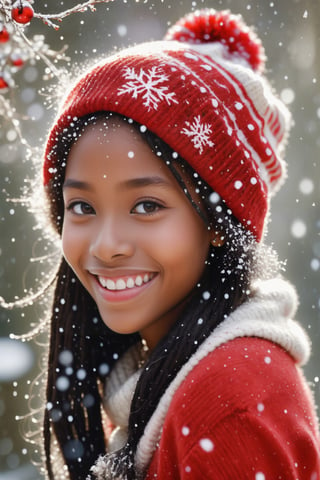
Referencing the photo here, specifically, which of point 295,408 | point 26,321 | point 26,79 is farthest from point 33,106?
point 295,408

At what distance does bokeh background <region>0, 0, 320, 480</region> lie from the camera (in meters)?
4.36

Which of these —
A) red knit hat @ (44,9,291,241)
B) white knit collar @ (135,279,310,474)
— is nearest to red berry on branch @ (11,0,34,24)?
red knit hat @ (44,9,291,241)

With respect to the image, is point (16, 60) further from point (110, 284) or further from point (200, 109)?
point (110, 284)

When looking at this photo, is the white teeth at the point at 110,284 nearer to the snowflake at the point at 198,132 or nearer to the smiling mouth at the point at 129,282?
the smiling mouth at the point at 129,282

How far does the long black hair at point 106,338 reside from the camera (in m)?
1.61

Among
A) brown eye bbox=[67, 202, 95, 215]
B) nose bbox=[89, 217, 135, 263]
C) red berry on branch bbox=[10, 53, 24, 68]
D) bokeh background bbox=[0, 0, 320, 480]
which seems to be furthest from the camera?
bokeh background bbox=[0, 0, 320, 480]

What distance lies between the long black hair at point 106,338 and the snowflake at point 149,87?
7cm

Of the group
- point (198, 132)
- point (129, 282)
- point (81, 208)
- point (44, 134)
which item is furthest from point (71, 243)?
point (44, 134)

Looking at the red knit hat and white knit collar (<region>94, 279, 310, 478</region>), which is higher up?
the red knit hat

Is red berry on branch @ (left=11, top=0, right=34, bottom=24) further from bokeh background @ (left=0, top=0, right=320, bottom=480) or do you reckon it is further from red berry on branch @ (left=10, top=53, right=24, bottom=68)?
bokeh background @ (left=0, top=0, right=320, bottom=480)

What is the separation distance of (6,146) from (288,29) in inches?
93.9

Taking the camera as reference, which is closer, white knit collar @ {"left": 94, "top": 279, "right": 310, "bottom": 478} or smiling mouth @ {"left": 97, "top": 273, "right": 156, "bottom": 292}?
white knit collar @ {"left": 94, "top": 279, "right": 310, "bottom": 478}

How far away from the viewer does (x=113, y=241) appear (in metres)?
1.60

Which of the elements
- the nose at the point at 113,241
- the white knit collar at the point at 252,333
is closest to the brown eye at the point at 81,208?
the nose at the point at 113,241
